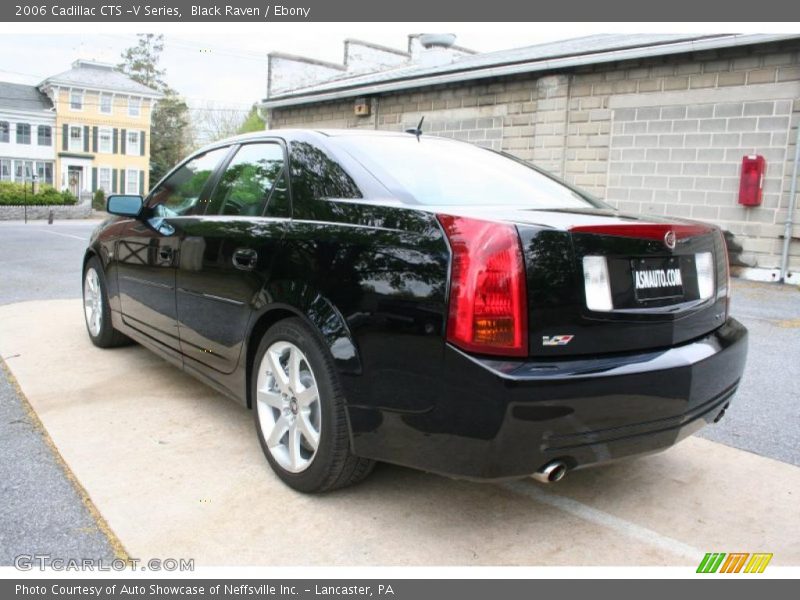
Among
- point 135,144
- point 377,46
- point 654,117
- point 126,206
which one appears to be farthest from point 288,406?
point 135,144

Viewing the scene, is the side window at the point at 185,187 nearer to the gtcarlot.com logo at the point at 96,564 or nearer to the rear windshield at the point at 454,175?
the rear windshield at the point at 454,175

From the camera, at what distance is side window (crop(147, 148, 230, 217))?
3889 millimetres

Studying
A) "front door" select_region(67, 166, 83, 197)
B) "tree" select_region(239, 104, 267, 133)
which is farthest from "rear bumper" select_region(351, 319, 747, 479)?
"tree" select_region(239, 104, 267, 133)

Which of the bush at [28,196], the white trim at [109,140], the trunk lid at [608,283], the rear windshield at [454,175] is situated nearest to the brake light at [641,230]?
the trunk lid at [608,283]

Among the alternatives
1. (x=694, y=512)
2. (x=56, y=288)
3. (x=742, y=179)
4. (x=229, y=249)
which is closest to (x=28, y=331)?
(x=56, y=288)

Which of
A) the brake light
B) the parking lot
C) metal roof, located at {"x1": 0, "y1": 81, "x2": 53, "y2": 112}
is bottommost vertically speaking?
the parking lot

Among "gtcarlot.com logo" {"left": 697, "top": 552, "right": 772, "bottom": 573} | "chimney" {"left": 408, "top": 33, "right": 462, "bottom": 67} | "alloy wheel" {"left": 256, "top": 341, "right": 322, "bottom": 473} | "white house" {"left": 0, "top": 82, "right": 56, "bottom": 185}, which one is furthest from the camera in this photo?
"white house" {"left": 0, "top": 82, "right": 56, "bottom": 185}

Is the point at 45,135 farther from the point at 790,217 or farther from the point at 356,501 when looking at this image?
the point at 356,501

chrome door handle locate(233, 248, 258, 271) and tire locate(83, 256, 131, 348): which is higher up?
chrome door handle locate(233, 248, 258, 271)

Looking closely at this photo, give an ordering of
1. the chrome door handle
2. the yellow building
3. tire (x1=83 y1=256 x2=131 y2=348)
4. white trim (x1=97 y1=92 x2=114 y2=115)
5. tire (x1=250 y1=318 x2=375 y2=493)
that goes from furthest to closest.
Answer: white trim (x1=97 y1=92 x2=114 y2=115) → the yellow building → tire (x1=83 y1=256 x2=131 y2=348) → the chrome door handle → tire (x1=250 y1=318 x2=375 y2=493)

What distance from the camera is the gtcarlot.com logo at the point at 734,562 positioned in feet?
7.96

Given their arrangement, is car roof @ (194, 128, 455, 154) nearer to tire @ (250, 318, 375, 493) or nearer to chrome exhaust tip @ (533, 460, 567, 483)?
tire @ (250, 318, 375, 493)

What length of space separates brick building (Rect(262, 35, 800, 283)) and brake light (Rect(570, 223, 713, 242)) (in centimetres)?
805

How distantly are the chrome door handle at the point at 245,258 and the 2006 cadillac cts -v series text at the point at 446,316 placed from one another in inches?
0.4
